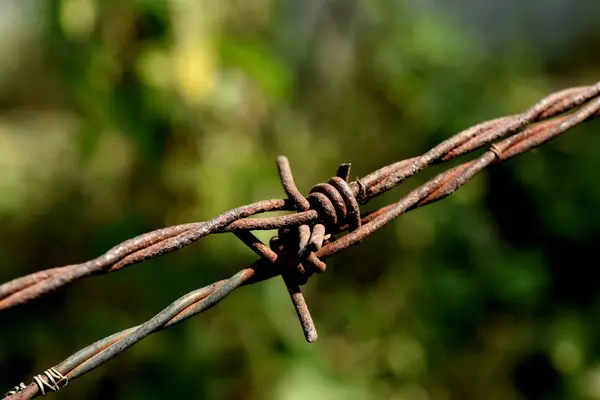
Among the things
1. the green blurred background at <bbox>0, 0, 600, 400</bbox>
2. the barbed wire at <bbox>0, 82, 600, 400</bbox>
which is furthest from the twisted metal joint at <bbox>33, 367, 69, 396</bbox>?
the green blurred background at <bbox>0, 0, 600, 400</bbox>

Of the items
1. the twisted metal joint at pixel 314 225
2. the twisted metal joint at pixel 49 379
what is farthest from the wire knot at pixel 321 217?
the twisted metal joint at pixel 49 379

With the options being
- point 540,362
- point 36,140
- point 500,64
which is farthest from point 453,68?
point 36,140

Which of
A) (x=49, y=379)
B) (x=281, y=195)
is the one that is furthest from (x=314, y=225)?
(x=281, y=195)

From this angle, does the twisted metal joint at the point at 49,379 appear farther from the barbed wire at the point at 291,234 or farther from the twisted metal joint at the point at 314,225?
the twisted metal joint at the point at 314,225

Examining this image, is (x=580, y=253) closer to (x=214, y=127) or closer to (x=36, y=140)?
(x=214, y=127)

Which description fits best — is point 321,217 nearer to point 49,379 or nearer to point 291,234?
point 291,234

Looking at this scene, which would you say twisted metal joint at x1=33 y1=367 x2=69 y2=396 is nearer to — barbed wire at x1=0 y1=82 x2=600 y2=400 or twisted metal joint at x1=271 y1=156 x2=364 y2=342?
barbed wire at x1=0 y1=82 x2=600 y2=400
